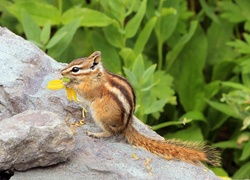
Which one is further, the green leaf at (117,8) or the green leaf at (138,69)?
the green leaf at (117,8)

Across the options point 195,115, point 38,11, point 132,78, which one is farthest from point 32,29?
point 195,115

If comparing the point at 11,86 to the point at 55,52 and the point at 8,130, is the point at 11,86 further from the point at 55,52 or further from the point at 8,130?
the point at 55,52

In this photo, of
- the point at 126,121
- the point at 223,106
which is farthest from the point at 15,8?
the point at 126,121

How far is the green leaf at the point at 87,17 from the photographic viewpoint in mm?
5930

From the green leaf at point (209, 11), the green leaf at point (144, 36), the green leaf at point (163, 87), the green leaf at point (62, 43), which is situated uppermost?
the green leaf at point (62, 43)

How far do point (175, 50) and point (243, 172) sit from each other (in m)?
1.23

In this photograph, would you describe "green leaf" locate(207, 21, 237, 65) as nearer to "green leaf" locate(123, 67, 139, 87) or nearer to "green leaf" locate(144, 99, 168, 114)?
"green leaf" locate(144, 99, 168, 114)

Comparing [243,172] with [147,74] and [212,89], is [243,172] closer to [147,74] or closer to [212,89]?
[212,89]

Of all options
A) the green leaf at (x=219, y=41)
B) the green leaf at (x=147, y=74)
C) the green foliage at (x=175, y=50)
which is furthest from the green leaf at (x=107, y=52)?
the green leaf at (x=219, y=41)

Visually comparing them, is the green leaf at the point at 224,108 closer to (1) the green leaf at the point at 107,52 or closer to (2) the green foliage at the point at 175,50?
(2) the green foliage at the point at 175,50

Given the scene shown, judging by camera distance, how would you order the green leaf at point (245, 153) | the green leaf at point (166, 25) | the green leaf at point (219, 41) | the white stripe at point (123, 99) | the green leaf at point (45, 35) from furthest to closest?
the green leaf at point (219, 41), the green leaf at point (166, 25), the green leaf at point (245, 153), the green leaf at point (45, 35), the white stripe at point (123, 99)

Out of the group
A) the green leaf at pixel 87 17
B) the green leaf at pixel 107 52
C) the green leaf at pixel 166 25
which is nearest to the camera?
the green leaf at pixel 87 17

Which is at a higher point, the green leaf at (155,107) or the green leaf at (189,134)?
the green leaf at (155,107)

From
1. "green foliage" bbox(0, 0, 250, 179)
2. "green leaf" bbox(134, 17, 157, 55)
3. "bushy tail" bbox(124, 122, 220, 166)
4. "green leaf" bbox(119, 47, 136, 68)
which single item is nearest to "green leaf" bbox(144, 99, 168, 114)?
"green foliage" bbox(0, 0, 250, 179)
